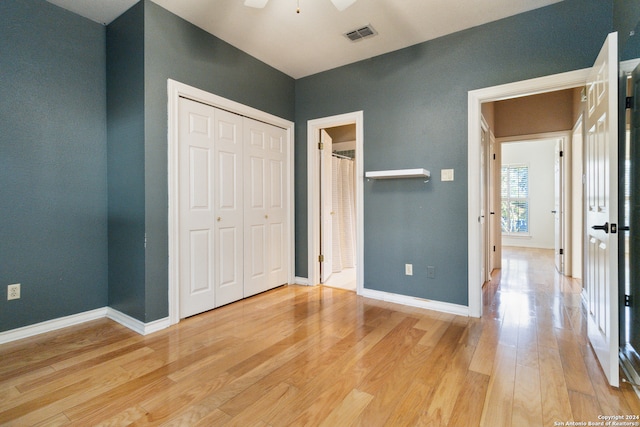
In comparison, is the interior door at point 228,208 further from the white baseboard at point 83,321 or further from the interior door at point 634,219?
the interior door at point 634,219

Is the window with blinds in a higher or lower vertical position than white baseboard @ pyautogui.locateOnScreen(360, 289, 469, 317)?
higher

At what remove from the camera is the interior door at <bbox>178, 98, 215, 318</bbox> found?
2734 millimetres

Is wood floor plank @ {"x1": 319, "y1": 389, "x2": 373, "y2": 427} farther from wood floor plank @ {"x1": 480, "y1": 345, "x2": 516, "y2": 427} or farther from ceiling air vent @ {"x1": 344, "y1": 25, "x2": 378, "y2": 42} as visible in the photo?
ceiling air vent @ {"x1": 344, "y1": 25, "x2": 378, "y2": 42}

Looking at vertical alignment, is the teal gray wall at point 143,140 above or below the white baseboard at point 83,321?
above

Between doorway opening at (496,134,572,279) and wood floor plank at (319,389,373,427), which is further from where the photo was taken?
doorway opening at (496,134,572,279)

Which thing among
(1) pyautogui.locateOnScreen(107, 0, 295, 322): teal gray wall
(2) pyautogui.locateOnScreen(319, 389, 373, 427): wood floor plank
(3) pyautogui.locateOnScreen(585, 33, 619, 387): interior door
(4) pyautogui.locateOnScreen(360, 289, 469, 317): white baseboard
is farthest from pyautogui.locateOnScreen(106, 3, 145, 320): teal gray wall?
(3) pyautogui.locateOnScreen(585, 33, 619, 387): interior door

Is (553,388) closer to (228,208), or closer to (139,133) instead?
(228,208)

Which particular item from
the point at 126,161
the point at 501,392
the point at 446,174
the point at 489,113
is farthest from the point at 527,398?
the point at 489,113

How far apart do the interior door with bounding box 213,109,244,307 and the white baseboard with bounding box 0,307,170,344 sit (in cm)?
66

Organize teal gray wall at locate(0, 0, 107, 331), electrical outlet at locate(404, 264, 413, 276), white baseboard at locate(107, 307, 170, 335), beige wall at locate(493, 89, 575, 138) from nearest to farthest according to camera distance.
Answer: teal gray wall at locate(0, 0, 107, 331) < white baseboard at locate(107, 307, 170, 335) < electrical outlet at locate(404, 264, 413, 276) < beige wall at locate(493, 89, 575, 138)

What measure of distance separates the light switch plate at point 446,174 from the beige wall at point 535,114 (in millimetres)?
2421

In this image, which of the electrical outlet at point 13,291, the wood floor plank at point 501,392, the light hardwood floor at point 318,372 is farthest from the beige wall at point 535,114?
the electrical outlet at point 13,291

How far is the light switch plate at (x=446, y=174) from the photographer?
2.94 m

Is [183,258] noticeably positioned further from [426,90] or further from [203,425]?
[426,90]
